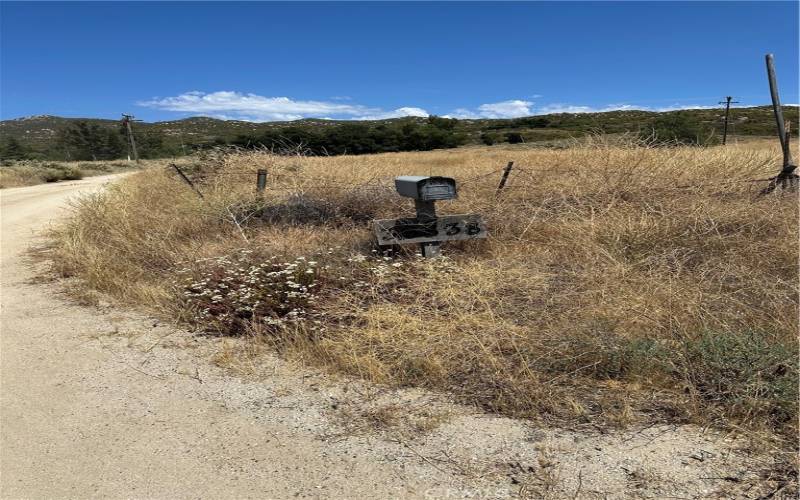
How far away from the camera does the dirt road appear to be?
2.21 meters

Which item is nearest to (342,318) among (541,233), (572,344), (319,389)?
(319,389)

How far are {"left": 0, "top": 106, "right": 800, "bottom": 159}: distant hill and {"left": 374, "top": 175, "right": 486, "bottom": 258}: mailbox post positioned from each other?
23.4ft

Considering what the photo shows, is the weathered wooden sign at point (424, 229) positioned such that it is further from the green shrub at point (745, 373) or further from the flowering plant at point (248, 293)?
the green shrub at point (745, 373)

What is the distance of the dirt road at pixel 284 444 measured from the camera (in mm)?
2207

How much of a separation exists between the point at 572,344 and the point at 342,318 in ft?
5.62

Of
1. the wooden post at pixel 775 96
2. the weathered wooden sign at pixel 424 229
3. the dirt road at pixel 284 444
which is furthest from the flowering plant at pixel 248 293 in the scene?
the wooden post at pixel 775 96

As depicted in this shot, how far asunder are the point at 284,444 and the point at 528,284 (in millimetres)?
2690

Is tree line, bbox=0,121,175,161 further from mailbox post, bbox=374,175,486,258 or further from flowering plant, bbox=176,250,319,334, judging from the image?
mailbox post, bbox=374,175,486,258

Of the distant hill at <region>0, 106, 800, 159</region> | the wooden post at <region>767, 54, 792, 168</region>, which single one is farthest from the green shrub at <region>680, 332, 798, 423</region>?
the distant hill at <region>0, 106, 800, 159</region>

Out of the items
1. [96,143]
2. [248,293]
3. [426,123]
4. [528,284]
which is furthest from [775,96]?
[96,143]

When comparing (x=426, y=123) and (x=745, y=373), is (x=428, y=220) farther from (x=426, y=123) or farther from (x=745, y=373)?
(x=426, y=123)

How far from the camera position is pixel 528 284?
453cm

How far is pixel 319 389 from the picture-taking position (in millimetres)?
3092

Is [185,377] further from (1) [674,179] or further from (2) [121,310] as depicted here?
(1) [674,179]
